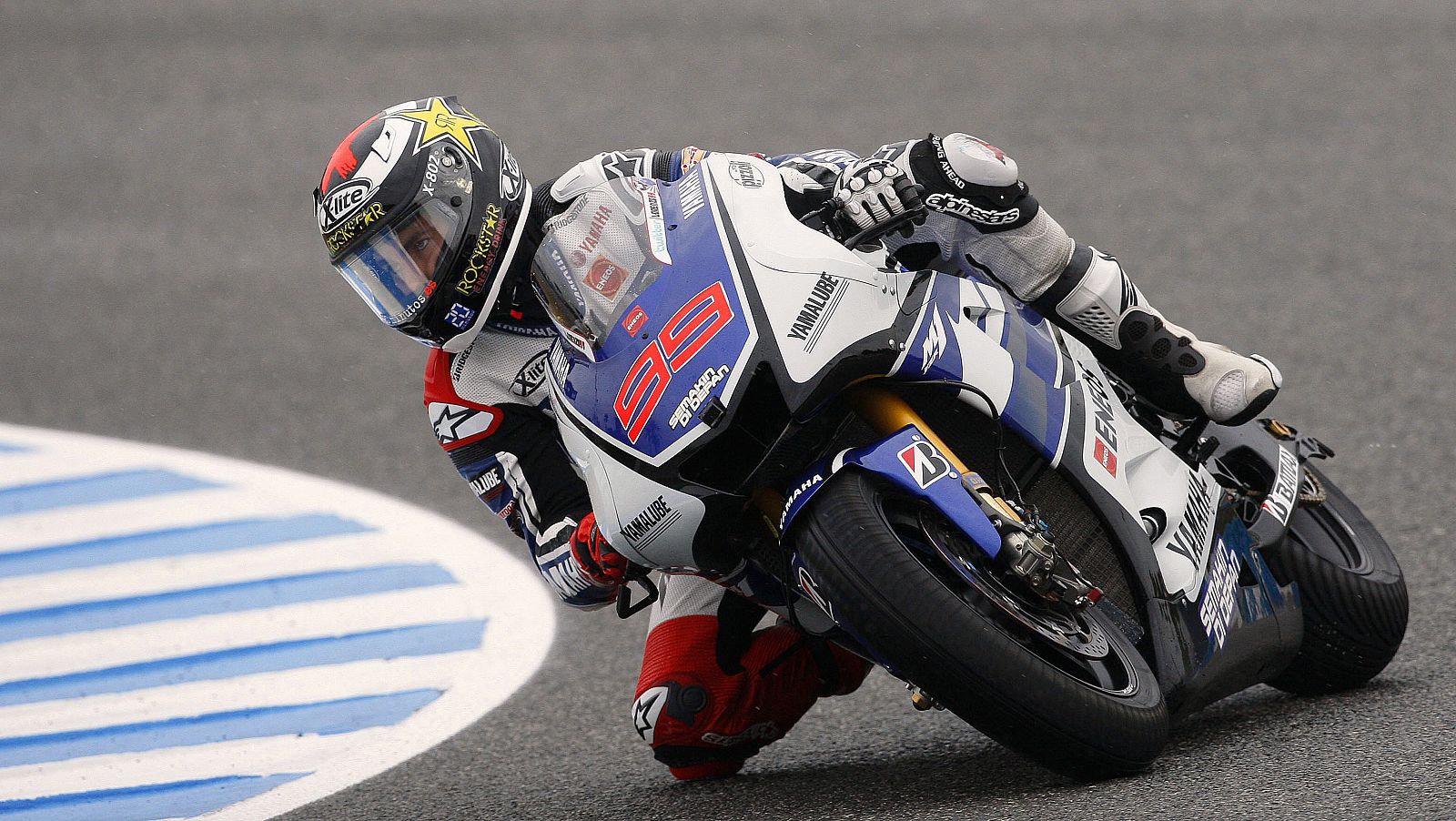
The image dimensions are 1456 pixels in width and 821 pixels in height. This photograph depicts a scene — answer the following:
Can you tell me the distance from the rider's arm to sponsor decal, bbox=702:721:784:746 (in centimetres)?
50

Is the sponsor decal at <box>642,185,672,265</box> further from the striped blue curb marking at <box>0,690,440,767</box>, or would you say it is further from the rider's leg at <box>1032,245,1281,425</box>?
the striped blue curb marking at <box>0,690,440,767</box>

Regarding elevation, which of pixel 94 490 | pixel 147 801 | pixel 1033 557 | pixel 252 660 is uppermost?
pixel 1033 557

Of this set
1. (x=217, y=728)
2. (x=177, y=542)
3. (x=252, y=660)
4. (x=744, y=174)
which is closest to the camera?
(x=744, y=174)

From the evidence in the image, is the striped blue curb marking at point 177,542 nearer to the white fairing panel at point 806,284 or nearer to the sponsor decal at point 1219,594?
the white fairing panel at point 806,284

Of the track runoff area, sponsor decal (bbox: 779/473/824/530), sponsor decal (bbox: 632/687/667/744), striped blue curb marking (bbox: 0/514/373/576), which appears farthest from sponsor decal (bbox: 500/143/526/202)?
striped blue curb marking (bbox: 0/514/373/576)

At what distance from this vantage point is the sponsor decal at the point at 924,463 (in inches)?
133

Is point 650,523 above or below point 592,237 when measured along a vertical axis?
below

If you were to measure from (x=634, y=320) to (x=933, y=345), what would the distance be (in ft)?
2.00

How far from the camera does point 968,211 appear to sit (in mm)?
3975

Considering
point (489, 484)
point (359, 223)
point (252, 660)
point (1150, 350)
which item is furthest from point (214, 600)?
point (1150, 350)

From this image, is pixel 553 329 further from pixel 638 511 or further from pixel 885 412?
pixel 885 412

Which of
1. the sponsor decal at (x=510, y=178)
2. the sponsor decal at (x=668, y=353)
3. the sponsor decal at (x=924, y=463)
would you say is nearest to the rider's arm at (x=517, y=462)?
the sponsor decal at (x=510, y=178)

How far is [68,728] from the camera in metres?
5.01

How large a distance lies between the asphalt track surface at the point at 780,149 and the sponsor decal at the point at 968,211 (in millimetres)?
1221
